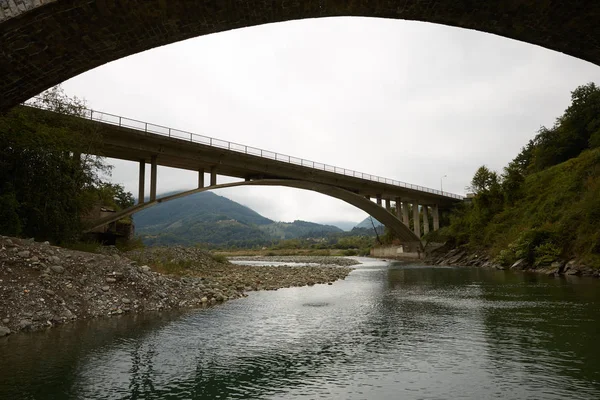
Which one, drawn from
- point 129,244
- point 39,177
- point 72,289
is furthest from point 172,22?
point 129,244

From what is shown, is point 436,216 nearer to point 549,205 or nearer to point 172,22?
point 549,205

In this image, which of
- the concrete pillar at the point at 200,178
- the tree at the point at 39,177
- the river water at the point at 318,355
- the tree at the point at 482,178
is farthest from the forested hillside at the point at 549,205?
the tree at the point at 39,177

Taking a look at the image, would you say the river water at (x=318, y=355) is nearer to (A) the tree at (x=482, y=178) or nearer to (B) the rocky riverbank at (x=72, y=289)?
(B) the rocky riverbank at (x=72, y=289)

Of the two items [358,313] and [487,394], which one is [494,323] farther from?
[487,394]

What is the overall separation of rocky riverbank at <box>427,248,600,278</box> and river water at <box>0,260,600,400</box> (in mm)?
12042

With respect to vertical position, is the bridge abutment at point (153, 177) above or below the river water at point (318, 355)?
above

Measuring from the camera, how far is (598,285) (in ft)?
52.4

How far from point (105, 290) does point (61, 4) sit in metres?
8.02

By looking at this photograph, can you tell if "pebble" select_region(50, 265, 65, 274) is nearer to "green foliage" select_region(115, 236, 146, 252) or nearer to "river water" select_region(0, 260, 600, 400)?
"river water" select_region(0, 260, 600, 400)

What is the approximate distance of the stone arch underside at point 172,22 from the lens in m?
5.95

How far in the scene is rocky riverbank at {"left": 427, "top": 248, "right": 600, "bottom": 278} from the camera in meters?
21.1

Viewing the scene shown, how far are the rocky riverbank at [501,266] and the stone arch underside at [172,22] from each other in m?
17.6

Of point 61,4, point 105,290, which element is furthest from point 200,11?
point 105,290

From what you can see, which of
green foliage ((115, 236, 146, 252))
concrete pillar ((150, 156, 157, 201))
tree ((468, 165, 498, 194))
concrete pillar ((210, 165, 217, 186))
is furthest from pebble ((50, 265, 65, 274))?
tree ((468, 165, 498, 194))
